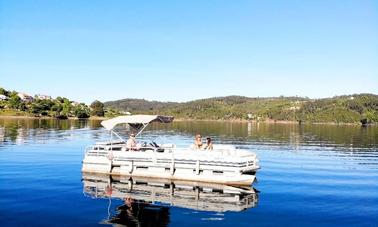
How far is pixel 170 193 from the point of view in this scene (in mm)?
27359

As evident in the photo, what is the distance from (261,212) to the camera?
23062 millimetres

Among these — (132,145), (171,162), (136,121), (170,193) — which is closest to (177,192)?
(170,193)

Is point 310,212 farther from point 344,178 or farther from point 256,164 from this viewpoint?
point 344,178

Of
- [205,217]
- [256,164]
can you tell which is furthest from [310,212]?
[256,164]

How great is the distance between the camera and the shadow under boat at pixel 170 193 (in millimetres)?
24359

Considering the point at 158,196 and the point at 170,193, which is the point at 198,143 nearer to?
the point at 170,193

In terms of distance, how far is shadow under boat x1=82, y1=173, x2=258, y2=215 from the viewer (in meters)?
24.4

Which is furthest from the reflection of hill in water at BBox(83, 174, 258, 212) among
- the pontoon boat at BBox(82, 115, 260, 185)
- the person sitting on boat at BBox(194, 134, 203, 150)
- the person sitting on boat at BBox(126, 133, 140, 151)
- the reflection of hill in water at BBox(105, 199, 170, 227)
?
the person sitting on boat at BBox(194, 134, 203, 150)

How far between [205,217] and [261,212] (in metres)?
3.48

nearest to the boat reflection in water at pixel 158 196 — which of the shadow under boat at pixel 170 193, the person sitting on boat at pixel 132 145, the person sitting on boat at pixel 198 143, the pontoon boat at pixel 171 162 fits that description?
the shadow under boat at pixel 170 193

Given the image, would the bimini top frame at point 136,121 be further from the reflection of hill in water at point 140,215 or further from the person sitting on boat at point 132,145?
the reflection of hill in water at point 140,215

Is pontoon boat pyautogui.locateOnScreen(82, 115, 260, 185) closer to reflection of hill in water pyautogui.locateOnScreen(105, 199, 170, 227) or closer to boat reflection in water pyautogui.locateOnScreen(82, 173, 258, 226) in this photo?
boat reflection in water pyautogui.locateOnScreen(82, 173, 258, 226)

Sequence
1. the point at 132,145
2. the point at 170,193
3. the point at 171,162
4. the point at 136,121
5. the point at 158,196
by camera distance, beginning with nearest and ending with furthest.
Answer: the point at 158,196 → the point at 170,193 → the point at 171,162 → the point at 132,145 → the point at 136,121

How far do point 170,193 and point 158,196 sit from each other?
1178 millimetres
